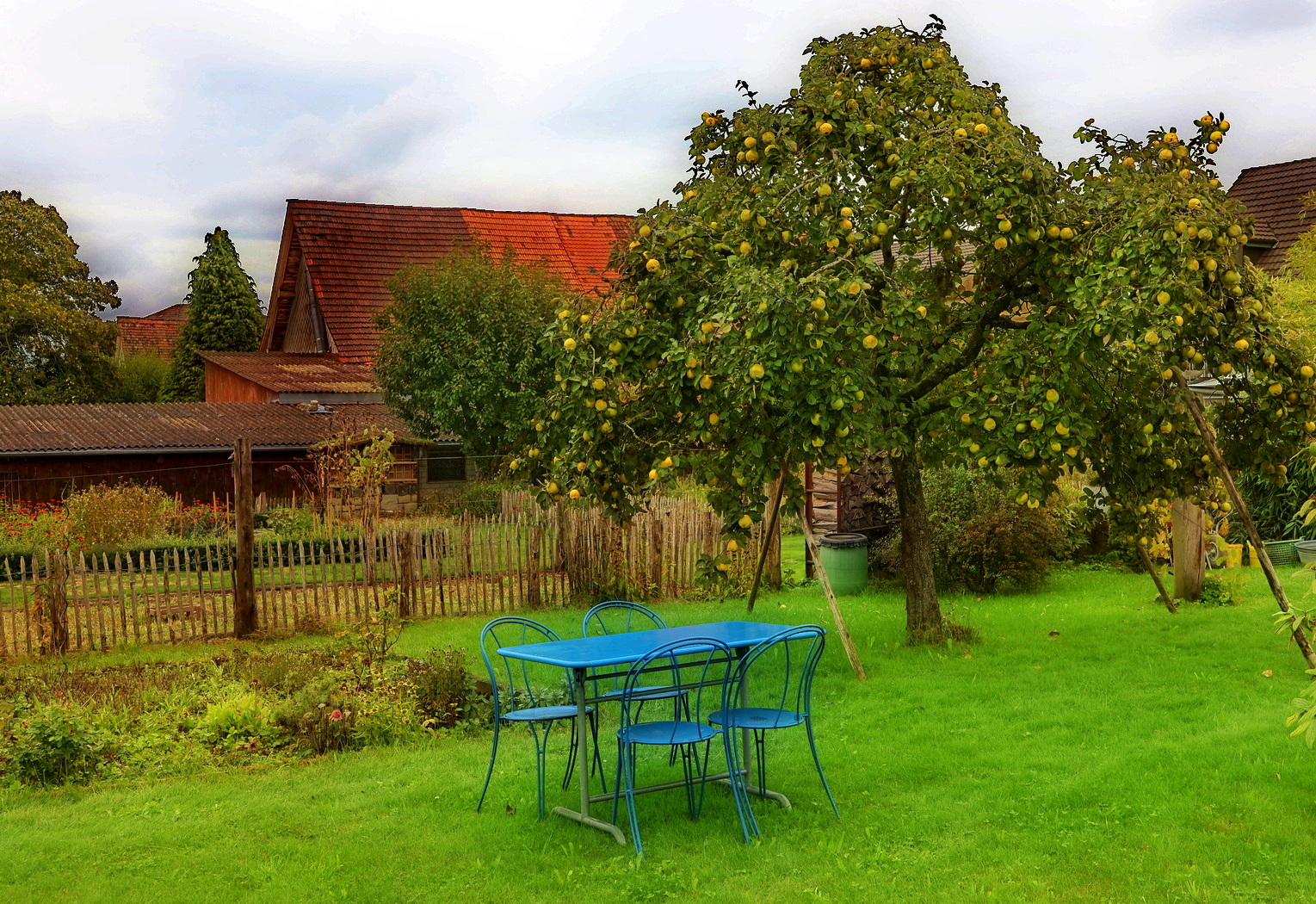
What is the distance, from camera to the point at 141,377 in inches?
1623

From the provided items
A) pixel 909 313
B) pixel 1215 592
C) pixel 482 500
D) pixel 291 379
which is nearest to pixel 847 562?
pixel 1215 592

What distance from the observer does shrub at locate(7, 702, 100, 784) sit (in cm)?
707

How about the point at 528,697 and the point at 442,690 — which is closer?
the point at 528,697

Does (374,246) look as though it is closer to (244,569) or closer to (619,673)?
(244,569)

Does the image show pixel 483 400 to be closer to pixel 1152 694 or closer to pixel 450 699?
pixel 450 699

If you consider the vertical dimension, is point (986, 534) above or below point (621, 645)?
below

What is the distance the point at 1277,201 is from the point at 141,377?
34.9 meters

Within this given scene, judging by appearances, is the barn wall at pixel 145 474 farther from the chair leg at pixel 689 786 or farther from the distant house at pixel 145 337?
the distant house at pixel 145 337

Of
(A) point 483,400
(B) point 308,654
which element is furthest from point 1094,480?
(A) point 483,400

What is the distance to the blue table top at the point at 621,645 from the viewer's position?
5.70 m

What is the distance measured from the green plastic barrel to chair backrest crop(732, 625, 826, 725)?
3763mm

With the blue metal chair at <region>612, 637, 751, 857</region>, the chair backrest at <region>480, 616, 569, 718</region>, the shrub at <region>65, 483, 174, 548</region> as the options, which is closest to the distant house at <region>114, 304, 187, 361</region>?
the shrub at <region>65, 483, 174, 548</region>

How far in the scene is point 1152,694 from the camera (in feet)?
28.0

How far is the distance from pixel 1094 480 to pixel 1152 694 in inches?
85.7
